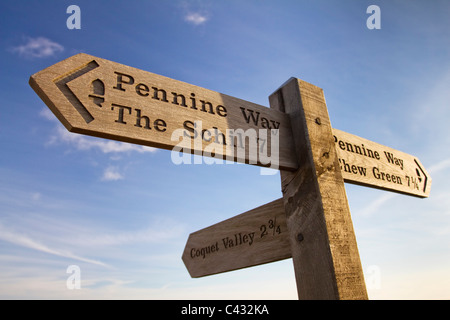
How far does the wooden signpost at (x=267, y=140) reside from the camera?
1.20 metres

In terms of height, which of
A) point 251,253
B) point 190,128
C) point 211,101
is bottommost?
point 251,253

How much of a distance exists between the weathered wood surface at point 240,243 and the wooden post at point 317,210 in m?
0.24

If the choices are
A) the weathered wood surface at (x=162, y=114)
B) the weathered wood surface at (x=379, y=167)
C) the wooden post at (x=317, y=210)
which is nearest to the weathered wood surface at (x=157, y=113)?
the weathered wood surface at (x=162, y=114)

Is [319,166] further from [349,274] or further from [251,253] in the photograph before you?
[251,253]

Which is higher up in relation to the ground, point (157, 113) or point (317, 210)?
point (157, 113)

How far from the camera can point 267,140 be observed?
1.59 meters

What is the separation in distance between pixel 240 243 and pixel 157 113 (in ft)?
3.79

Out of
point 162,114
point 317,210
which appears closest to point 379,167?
point 317,210

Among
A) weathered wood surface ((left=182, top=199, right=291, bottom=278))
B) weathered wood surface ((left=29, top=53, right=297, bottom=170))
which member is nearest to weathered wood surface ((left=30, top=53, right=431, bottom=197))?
weathered wood surface ((left=29, top=53, right=297, bottom=170))

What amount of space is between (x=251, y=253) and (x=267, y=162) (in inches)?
Result: 29.5

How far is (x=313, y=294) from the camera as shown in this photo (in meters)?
Answer: 1.43

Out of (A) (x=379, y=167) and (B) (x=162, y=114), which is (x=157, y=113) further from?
(A) (x=379, y=167)
